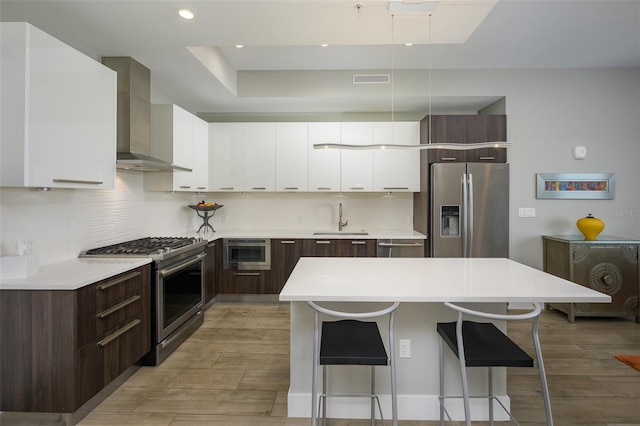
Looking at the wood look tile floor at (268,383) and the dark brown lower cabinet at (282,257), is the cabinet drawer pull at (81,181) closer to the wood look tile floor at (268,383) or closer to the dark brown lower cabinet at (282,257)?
the wood look tile floor at (268,383)

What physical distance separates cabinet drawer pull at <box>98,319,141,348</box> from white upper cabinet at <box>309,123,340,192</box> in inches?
106

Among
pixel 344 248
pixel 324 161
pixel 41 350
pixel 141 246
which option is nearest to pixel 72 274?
pixel 41 350

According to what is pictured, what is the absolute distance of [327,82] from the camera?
4152 millimetres

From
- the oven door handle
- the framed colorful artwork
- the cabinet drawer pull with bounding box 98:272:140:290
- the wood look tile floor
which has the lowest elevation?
the wood look tile floor

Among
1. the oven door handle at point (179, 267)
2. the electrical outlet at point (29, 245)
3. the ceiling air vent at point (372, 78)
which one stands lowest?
the oven door handle at point (179, 267)

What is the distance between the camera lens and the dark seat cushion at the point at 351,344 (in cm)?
159

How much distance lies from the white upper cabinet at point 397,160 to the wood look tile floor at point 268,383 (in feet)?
6.91

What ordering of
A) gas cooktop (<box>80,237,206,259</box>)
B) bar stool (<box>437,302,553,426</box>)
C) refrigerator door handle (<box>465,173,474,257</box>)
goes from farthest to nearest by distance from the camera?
refrigerator door handle (<box>465,173,474,257</box>) → gas cooktop (<box>80,237,206,259</box>) → bar stool (<box>437,302,553,426</box>)

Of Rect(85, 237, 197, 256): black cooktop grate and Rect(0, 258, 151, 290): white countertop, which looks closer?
Rect(0, 258, 151, 290): white countertop

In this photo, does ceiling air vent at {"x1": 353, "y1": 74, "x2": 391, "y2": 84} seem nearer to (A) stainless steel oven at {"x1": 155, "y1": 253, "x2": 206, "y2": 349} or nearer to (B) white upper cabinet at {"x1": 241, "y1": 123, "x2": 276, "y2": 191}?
(B) white upper cabinet at {"x1": 241, "y1": 123, "x2": 276, "y2": 191}

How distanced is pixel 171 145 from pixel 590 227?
189 inches

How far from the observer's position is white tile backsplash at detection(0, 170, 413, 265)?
230 centimetres

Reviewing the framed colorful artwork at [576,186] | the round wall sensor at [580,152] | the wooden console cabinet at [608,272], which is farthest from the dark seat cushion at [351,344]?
the round wall sensor at [580,152]

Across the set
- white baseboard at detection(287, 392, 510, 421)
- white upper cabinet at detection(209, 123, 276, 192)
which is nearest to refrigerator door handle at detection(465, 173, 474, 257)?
white baseboard at detection(287, 392, 510, 421)
